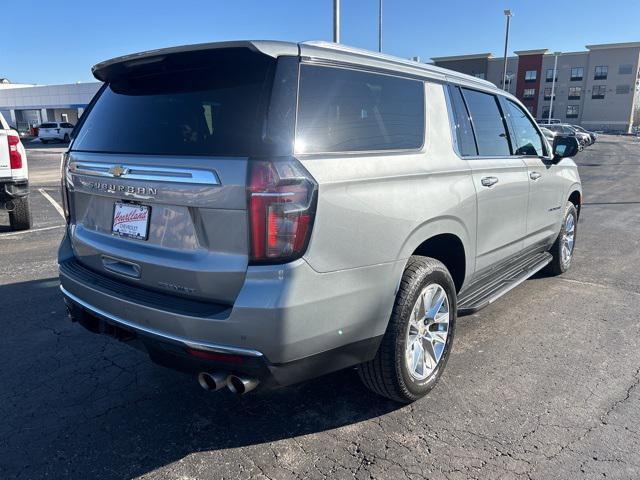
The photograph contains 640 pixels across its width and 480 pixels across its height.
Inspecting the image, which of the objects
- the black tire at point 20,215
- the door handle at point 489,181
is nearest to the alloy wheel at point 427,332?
the door handle at point 489,181

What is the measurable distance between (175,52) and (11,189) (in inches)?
235

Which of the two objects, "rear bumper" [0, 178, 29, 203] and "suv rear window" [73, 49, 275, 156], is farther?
"rear bumper" [0, 178, 29, 203]

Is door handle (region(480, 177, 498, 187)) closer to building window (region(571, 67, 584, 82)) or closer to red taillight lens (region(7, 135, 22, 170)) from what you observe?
red taillight lens (region(7, 135, 22, 170))

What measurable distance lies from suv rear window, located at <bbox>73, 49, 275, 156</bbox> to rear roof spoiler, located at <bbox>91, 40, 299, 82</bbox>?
0.05 meters

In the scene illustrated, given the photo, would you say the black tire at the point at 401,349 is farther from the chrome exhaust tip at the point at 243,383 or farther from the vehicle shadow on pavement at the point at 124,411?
the chrome exhaust tip at the point at 243,383

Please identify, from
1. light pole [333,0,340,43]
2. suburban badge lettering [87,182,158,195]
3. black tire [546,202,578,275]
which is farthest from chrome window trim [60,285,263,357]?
light pole [333,0,340,43]

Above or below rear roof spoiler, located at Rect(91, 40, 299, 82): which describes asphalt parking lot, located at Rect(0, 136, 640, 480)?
below

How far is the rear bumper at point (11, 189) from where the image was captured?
7.14 m

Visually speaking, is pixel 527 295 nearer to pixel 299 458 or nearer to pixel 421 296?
pixel 421 296

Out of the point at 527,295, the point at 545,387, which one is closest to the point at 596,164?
the point at 527,295

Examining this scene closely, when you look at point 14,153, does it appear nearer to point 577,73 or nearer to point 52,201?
point 52,201

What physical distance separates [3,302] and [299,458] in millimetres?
3591

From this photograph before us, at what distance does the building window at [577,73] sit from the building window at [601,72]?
1809mm

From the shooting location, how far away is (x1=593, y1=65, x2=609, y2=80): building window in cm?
7212
